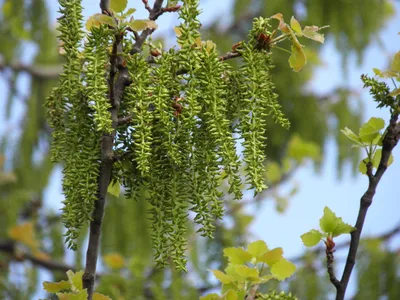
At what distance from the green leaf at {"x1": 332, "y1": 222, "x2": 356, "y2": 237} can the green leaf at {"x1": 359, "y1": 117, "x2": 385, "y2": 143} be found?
131 mm

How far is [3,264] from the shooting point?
287 centimetres

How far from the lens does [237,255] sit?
106cm

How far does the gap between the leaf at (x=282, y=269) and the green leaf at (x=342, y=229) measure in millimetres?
87

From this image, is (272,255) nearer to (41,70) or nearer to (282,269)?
(282,269)

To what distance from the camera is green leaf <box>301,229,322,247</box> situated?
1.08 m

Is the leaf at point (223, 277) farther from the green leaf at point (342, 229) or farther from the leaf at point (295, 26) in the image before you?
the leaf at point (295, 26)

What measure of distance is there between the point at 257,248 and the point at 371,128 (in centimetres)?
25

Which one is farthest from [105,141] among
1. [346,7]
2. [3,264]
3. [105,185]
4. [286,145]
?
[286,145]

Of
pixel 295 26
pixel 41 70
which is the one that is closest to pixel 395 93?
pixel 295 26

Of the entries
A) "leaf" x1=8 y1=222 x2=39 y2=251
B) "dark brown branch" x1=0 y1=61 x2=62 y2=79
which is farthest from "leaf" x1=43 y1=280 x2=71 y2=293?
"dark brown branch" x1=0 y1=61 x2=62 y2=79

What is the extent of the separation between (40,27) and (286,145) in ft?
5.04

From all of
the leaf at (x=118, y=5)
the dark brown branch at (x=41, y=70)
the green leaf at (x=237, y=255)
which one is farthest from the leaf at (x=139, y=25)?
the dark brown branch at (x=41, y=70)

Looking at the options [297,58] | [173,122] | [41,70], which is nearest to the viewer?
[173,122]

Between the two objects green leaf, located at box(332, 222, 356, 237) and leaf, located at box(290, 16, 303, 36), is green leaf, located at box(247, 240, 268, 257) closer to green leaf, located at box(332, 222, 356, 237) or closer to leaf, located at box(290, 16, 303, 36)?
green leaf, located at box(332, 222, 356, 237)
